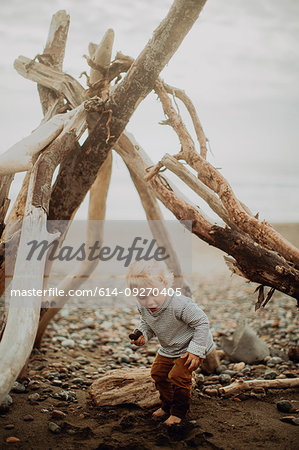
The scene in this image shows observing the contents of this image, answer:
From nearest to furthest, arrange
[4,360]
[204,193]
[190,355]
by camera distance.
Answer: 1. [4,360]
2. [190,355]
3. [204,193]

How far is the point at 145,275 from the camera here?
3.28 m

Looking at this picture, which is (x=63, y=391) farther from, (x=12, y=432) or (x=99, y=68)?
(x=99, y=68)

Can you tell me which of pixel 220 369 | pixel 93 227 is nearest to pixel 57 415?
pixel 220 369

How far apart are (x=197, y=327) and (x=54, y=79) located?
10.9 feet

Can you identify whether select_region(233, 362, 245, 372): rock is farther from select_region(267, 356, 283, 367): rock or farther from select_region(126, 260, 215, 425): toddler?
select_region(126, 260, 215, 425): toddler

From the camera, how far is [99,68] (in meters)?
4.55

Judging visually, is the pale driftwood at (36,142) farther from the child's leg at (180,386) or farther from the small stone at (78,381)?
the small stone at (78,381)

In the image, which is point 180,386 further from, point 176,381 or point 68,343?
point 68,343

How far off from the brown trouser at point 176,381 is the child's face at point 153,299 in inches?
19.6

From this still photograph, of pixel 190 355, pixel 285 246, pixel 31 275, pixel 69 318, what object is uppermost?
pixel 285 246

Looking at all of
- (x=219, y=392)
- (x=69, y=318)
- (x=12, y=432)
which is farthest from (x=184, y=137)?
(x=69, y=318)

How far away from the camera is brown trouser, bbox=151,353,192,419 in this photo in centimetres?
329

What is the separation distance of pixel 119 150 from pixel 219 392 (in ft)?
9.94

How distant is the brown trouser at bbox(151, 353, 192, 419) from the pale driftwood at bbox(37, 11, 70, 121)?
3.19 m
